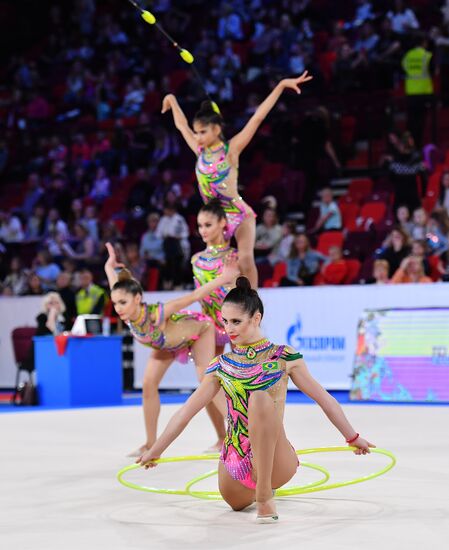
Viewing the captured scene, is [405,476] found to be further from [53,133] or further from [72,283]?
[53,133]

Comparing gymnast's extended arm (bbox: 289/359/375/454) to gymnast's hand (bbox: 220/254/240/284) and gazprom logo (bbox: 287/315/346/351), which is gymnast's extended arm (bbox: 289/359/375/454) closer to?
gymnast's hand (bbox: 220/254/240/284)

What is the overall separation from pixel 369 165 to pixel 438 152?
1.26m

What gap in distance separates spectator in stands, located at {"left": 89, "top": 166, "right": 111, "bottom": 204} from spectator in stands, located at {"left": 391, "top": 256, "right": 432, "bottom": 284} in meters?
6.09

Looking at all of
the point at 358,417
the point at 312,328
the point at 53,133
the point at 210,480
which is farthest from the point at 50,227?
the point at 210,480

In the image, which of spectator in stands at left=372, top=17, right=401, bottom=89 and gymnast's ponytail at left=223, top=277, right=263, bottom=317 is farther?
spectator in stands at left=372, top=17, right=401, bottom=89

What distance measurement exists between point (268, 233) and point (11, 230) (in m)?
4.48

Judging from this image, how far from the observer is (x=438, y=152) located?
11594 mm

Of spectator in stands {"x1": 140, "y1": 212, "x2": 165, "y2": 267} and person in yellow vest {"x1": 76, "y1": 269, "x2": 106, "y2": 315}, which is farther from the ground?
spectator in stands {"x1": 140, "y1": 212, "x2": 165, "y2": 267}

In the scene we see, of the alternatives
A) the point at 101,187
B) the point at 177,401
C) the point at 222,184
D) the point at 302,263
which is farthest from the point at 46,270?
the point at 222,184

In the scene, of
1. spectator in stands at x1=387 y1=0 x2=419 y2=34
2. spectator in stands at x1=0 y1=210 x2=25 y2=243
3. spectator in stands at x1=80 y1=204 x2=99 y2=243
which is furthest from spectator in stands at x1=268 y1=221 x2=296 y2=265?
spectator in stands at x1=0 y1=210 x2=25 y2=243

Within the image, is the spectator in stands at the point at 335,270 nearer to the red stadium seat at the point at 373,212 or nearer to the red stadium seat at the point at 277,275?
the red stadium seat at the point at 277,275

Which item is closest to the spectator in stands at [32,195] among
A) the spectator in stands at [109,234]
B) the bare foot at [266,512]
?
the spectator in stands at [109,234]

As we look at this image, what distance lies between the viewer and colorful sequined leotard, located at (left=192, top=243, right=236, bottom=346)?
5.60 m

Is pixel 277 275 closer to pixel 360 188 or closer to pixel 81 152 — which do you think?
pixel 360 188
